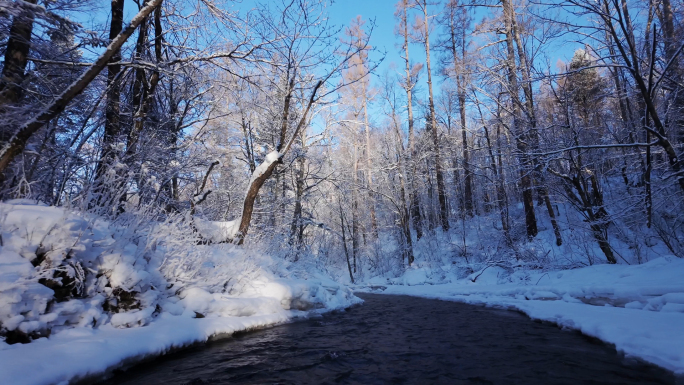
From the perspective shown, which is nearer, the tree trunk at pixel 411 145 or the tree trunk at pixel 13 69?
the tree trunk at pixel 13 69

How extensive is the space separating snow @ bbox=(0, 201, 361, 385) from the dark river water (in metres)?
0.33

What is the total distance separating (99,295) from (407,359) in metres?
3.79

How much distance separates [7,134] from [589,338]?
9.73m

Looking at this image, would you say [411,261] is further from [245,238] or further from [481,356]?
[481,356]

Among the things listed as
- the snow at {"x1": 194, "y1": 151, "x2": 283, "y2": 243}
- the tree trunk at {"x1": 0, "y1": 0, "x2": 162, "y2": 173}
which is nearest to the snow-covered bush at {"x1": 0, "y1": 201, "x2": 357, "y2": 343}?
the tree trunk at {"x1": 0, "y1": 0, "x2": 162, "y2": 173}

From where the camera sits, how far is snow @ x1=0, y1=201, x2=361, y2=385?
111 inches

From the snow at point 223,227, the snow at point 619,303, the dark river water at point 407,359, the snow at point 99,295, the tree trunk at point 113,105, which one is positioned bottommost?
the dark river water at point 407,359

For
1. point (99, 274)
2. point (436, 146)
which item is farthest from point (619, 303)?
point (436, 146)

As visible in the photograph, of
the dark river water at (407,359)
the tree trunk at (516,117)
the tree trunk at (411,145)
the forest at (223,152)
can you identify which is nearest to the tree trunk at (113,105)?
the forest at (223,152)

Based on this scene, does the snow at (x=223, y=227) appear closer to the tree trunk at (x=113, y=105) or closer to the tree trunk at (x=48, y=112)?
the tree trunk at (x=113, y=105)

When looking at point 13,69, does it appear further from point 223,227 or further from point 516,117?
point 516,117

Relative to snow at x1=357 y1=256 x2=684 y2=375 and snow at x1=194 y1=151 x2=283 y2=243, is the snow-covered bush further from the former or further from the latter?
snow at x1=357 y1=256 x2=684 y2=375

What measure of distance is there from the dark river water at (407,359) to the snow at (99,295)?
1.07ft

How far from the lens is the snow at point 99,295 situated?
2817 mm
